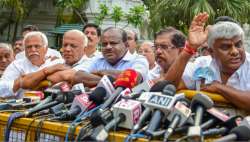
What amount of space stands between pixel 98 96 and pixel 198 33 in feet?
3.31

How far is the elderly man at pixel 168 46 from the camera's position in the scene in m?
4.44

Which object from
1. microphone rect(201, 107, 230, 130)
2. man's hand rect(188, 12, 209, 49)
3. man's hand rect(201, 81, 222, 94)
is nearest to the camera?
microphone rect(201, 107, 230, 130)

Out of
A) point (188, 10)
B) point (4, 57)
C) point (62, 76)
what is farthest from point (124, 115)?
point (188, 10)

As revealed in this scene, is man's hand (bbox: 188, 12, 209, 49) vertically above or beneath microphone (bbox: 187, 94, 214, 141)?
above

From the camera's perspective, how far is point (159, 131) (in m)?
2.79

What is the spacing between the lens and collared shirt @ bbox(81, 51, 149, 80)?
4.99 metres

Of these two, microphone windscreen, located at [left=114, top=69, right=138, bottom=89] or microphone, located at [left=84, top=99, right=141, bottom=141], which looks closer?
microphone, located at [left=84, top=99, right=141, bottom=141]

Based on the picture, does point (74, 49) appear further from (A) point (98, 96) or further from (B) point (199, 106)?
(B) point (199, 106)

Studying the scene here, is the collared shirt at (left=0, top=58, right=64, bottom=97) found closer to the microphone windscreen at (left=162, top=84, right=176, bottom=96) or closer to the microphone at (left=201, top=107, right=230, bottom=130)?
the microphone windscreen at (left=162, top=84, right=176, bottom=96)

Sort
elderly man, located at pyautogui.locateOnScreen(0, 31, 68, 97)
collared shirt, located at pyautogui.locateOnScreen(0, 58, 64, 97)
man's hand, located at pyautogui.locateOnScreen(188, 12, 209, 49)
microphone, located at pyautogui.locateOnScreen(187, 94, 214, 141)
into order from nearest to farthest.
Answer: microphone, located at pyautogui.locateOnScreen(187, 94, 214, 141) < man's hand, located at pyautogui.locateOnScreen(188, 12, 209, 49) < elderly man, located at pyautogui.locateOnScreen(0, 31, 68, 97) < collared shirt, located at pyautogui.locateOnScreen(0, 58, 64, 97)

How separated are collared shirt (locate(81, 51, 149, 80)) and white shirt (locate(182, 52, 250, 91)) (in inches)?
39.9

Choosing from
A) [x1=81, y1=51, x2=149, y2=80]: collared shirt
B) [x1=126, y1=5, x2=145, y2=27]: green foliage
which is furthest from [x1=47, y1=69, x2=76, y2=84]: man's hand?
[x1=126, y1=5, x2=145, y2=27]: green foliage

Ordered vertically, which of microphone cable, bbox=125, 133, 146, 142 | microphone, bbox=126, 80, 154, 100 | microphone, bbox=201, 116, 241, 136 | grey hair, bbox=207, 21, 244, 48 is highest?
grey hair, bbox=207, 21, 244, 48

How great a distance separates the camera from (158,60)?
4.52 meters
